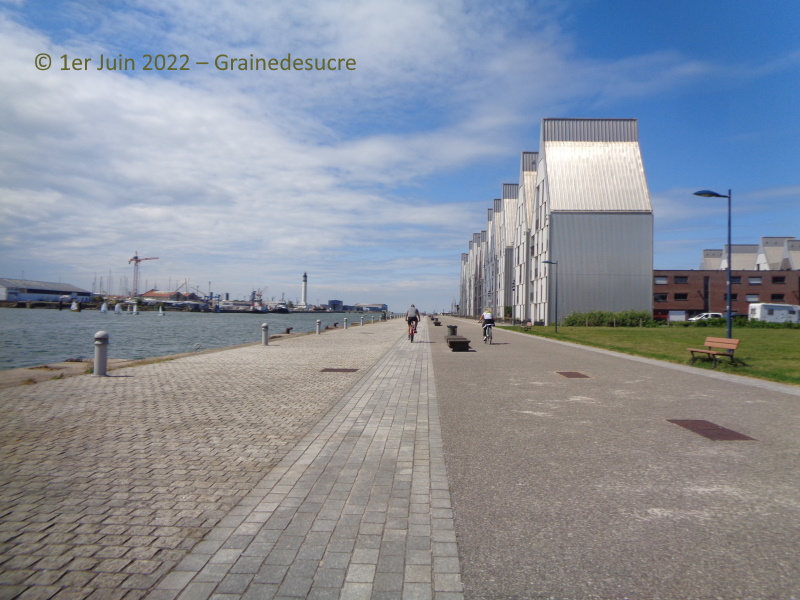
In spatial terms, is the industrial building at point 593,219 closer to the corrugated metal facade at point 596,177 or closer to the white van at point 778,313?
the corrugated metal facade at point 596,177

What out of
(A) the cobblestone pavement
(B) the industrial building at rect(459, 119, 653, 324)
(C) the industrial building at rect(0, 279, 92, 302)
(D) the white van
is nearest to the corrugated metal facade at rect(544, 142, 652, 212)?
(B) the industrial building at rect(459, 119, 653, 324)

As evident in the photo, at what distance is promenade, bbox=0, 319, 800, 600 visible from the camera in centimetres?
330

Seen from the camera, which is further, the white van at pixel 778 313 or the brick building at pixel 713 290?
the brick building at pixel 713 290

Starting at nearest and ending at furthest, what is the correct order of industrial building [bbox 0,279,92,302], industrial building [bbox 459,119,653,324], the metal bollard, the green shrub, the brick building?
the metal bollard, the green shrub, industrial building [bbox 459,119,653,324], the brick building, industrial building [bbox 0,279,92,302]

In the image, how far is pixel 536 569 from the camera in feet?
11.2

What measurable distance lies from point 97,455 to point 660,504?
18.4 feet

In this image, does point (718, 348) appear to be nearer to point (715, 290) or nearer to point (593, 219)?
point (593, 219)

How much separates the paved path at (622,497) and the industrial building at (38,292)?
6711 inches

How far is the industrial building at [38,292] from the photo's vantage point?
144m

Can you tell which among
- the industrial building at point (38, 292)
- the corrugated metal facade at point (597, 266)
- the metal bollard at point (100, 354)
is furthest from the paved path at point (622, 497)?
the industrial building at point (38, 292)

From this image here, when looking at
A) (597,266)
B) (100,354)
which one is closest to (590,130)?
(597,266)

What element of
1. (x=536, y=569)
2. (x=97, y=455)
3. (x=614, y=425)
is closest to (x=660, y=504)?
(x=536, y=569)

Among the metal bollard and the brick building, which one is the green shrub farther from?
the metal bollard

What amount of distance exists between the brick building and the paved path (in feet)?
243
